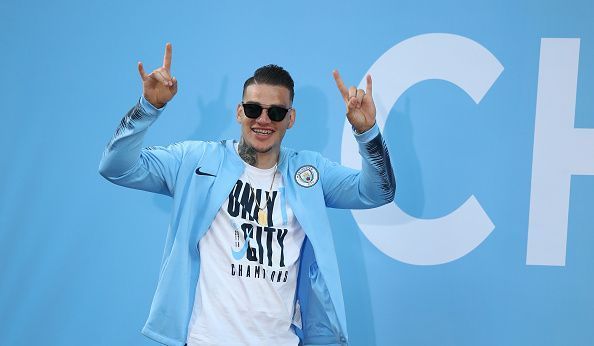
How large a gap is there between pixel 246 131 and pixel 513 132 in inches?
45.4

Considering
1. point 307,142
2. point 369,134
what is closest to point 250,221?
point 369,134

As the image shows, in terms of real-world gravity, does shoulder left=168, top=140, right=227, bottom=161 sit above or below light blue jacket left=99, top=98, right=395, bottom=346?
above

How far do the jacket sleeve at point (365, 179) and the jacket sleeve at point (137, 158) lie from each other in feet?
1.65

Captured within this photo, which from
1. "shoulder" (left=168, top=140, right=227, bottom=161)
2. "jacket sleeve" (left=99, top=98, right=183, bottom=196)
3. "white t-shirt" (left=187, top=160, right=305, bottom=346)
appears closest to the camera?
"jacket sleeve" (left=99, top=98, right=183, bottom=196)

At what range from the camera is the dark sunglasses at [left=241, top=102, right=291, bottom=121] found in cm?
186

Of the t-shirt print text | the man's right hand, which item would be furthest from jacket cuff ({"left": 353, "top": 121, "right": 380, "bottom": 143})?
the man's right hand

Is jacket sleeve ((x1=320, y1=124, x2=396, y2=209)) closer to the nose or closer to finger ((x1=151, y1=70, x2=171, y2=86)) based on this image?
the nose

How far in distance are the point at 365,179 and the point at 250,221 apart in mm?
373

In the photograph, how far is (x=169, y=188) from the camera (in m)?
1.90

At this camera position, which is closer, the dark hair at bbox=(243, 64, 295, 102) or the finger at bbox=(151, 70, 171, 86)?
the finger at bbox=(151, 70, 171, 86)

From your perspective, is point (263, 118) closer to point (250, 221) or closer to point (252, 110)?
point (252, 110)

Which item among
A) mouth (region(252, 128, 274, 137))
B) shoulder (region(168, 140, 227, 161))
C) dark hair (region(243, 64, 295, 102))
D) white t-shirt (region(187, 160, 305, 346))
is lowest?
white t-shirt (region(187, 160, 305, 346))

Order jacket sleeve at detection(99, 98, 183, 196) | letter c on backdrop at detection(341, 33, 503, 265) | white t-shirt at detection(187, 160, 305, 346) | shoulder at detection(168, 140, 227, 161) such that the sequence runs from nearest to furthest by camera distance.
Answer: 1. jacket sleeve at detection(99, 98, 183, 196)
2. white t-shirt at detection(187, 160, 305, 346)
3. shoulder at detection(168, 140, 227, 161)
4. letter c on backdrop at detection(341, 33, 503, 265)

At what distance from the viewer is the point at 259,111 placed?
6.13ft
